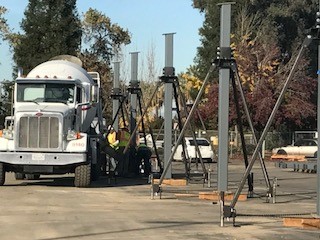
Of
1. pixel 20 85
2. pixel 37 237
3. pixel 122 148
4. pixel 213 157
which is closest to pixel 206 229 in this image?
pixel 37 237

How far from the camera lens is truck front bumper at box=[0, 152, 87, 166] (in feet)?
61.8

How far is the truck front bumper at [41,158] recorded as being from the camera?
1884cm

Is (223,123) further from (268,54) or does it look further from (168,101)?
(268,54)

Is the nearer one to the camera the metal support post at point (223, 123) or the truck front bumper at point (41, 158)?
the metal support post at point (223, 123)

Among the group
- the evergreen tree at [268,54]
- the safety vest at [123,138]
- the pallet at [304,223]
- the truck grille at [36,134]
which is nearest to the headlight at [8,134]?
the truck grille at [36,134]

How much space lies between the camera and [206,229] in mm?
11484

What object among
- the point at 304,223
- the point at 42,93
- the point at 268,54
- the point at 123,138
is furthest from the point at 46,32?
the point at 304,223

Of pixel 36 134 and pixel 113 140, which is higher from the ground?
pixel 36 134

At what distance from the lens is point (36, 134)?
19062 mm

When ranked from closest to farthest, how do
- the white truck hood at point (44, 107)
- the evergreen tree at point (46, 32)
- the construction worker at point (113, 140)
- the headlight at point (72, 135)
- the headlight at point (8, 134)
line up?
the headlight at point (8, 134)
the headlight at point (72, 135)
the white truck hood at point (44, 107)
the construction worker at point (113, 140)
the evergreen tree at point (46, 32)

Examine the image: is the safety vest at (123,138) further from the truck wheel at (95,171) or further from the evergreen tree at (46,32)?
the evergreen tree at (46,32)

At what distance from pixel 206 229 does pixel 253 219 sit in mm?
1820

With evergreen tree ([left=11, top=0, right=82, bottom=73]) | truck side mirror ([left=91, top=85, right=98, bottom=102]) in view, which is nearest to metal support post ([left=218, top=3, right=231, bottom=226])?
truck side mirror ([left=91, top=85, right=98, bottom=102])

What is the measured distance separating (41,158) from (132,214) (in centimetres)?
614
